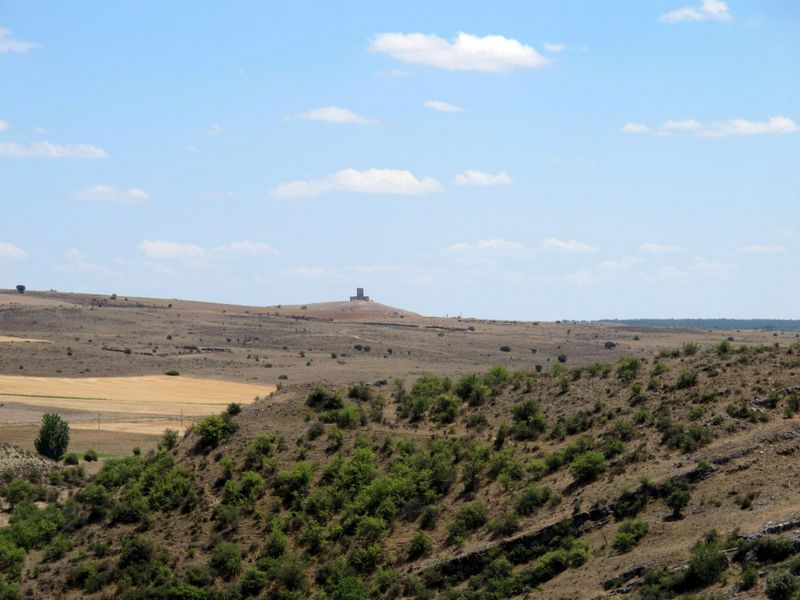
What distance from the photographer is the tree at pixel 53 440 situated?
206 feet

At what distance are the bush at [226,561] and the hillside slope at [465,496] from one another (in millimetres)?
77

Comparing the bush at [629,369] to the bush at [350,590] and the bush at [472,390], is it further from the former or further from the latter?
the bush at [350,590]

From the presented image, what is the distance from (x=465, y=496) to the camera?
1518 inches

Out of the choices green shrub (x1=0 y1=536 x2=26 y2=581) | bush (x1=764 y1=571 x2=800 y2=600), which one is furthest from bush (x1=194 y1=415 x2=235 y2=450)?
bush (x1=764 y1=571 x2=800 y2=600)

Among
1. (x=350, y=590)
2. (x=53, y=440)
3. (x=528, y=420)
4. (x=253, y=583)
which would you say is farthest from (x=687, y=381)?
(x=53, y=440)

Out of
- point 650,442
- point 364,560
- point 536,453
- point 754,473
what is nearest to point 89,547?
point 364,560

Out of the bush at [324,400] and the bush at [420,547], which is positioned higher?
the bush at [324,400]

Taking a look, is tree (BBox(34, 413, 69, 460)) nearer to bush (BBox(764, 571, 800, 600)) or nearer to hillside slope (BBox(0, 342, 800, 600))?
hillside slope (BBox(0, 342, 800, 600))

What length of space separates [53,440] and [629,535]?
41.2 metres

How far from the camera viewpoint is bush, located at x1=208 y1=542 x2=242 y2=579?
3756 centimetres

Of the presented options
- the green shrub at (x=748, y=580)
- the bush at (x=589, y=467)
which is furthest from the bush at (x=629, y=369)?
the green shrub at (x=748, y=580)

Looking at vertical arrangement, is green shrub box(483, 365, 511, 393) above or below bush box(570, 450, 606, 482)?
above

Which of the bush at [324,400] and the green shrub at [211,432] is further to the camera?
the bush at [324,400]

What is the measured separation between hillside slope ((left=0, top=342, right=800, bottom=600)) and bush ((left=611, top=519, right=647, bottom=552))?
0.21 feet
